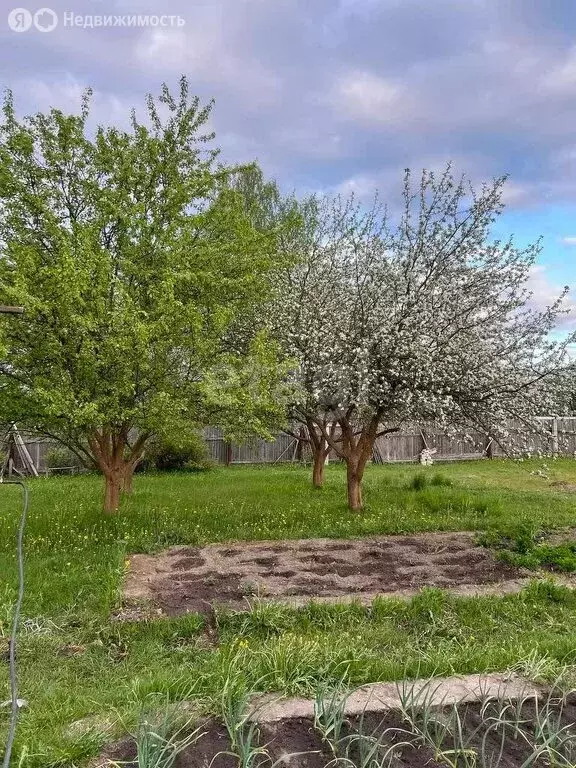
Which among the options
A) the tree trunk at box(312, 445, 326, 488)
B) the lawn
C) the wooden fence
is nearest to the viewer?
the lawn

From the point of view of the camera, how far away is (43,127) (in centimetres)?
695

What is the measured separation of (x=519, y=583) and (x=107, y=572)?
3.57m

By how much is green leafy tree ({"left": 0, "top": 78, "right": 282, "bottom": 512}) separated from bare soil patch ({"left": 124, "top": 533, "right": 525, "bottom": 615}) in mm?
1510

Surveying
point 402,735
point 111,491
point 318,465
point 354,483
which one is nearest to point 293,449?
point 318,465

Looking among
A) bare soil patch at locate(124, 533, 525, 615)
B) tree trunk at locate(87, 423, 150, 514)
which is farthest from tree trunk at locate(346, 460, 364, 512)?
tree trunk at locate(87, 423, 150, 514)

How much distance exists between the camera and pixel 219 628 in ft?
12.7

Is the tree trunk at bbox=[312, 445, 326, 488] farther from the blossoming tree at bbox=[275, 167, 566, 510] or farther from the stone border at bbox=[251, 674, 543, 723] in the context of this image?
the stone border at bbox=[251, 674, 543, 723]

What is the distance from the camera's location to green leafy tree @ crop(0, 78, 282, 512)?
577 cm

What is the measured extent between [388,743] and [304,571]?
10.1ft

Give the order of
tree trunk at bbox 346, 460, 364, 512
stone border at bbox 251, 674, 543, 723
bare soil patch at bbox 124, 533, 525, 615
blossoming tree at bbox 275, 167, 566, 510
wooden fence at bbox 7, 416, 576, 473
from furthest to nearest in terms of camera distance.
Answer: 1. wooden fence at bbox 7, 416, 576, 473
2. tree trunk at bbox 346, 460, 364, 512
3. blossoming tree at bbox 275, 167, 566, 510
4. bare soil patch at bbox 124, 533, 525, 615
5. stone border at bbox 251, 674, 543, 723

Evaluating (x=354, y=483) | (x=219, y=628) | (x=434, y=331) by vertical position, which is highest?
(x=434, y=331)

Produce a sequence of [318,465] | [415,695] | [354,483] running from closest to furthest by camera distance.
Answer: [415,695]
[354,483]
[318,465]

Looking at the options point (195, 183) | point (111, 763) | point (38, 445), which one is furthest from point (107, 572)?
point (38, 445)

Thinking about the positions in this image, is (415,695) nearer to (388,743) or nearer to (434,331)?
(388,743)
